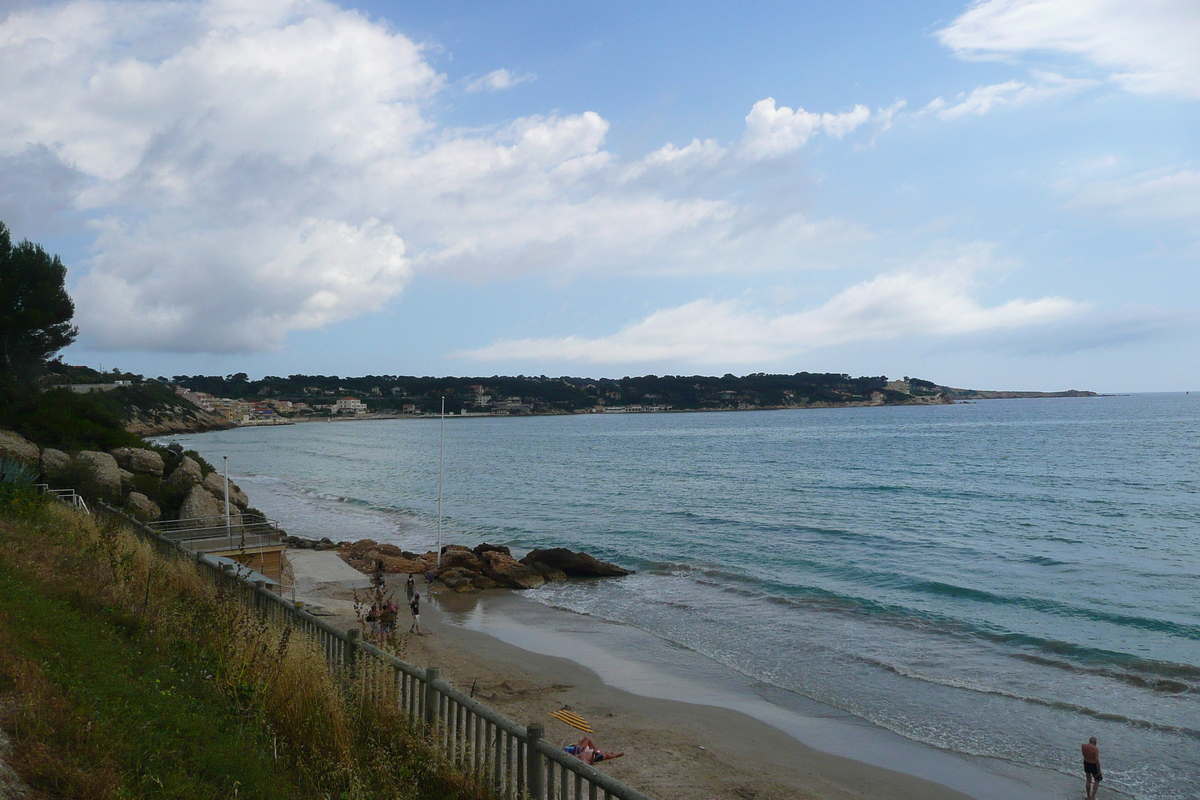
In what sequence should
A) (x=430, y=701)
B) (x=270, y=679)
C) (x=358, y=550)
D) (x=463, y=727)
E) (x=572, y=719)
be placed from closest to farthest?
(x=463, y=727) → (x=430, y=701) → (x=270, y=679) → (x=572, y=719) → (x=358, y=550)

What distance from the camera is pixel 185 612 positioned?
9.33 metres

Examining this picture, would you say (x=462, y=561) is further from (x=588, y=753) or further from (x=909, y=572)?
(x=588, y=753)

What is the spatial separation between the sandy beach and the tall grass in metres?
1.93

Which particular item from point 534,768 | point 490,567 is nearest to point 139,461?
point 490,567

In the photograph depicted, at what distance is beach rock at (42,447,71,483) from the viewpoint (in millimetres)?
23078

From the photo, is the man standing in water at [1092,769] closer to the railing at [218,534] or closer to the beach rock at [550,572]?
the railing at [218,534]

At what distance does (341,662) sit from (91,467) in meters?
20.9

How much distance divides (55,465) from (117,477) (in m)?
1.79

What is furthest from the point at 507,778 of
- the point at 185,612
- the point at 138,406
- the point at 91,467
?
the point at 138,406

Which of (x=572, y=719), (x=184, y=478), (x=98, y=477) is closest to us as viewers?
(x=572, y=719)

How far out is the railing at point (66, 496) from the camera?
1888 cm

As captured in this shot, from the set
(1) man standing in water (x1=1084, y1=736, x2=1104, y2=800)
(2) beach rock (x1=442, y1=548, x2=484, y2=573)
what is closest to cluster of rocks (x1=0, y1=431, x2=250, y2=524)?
(2) beach rock (x1=442, y1=548, x2=484, y2=573)

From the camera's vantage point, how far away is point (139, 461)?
27672mm

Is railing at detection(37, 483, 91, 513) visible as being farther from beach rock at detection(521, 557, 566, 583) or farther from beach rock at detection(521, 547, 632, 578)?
beach rock at detection(521, 547, 632, 578)
